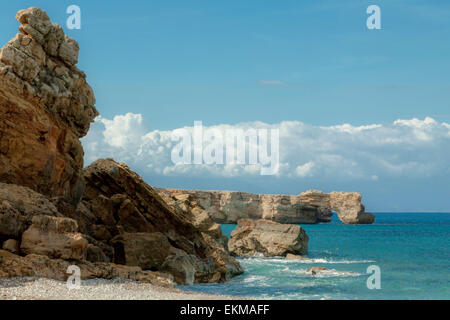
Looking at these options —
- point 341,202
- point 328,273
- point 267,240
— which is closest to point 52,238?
point 328,273

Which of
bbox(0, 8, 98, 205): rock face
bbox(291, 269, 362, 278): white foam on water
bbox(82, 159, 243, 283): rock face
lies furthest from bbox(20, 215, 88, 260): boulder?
bbox(291, 269, 362, 278): white foam on water

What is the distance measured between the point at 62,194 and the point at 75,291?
390 inches

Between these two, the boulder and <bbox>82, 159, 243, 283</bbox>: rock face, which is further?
<bbox>82, 159, 243, 283</bbox>: rock face

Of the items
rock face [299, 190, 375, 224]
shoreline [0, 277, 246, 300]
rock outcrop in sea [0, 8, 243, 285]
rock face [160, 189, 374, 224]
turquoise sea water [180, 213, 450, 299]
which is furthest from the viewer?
rock face [299, 190, 375, 224]

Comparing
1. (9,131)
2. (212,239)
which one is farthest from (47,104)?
(212,239)

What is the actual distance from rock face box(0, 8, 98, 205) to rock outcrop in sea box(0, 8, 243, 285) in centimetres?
5

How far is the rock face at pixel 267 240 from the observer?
49812 mm

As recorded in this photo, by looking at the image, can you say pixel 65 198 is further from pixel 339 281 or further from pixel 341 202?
pixel 341 202

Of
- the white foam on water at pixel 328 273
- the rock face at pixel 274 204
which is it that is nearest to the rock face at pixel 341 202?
the rock face at pixel 274 204

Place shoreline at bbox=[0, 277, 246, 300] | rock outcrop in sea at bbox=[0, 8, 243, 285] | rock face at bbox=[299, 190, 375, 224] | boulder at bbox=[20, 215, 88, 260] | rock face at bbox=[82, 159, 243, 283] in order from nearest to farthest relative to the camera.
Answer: shoreline at bbox=[0, 277, 246, 300], boulder at bbox=[20, 215, 88, 260], rock outcrop in sea at bbox=[0, 8, 243, 285], rock face at bbox=[82, 159, 243, 283], rock face at bbox=[299, 190, 375, 224]

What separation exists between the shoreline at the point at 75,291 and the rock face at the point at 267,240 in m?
31.6

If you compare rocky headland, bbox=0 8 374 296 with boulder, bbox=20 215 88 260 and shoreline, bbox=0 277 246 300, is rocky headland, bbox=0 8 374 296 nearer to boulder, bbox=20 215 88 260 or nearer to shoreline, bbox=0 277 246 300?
boulder, bbox=20 215 88 260

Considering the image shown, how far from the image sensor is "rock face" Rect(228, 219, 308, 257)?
1961 inches

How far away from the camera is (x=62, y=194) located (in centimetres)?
2553
